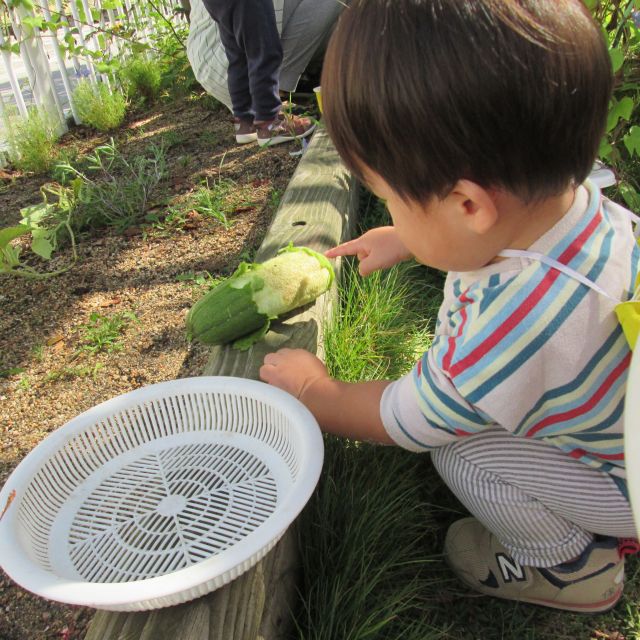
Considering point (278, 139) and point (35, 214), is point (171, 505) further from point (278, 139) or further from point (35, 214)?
point (278, 139)

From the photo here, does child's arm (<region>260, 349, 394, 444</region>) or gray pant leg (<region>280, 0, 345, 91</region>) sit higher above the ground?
gray pant leg (<region>280, 0, 345, 91</region>)

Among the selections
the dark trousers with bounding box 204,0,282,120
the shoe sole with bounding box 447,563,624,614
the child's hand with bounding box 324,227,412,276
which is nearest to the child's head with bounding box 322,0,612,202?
the child's hand with bounding box 324,227,412,276

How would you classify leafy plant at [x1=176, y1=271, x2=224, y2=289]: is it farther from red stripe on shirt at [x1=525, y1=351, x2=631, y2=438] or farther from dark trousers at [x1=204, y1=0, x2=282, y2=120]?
red stripe on shirt at [x1=525, y1=351, x2=631, y2=438]

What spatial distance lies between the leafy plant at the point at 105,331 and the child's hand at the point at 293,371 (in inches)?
39.1

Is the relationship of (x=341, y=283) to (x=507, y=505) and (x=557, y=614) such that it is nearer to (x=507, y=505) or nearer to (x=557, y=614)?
(x=507, y=505)

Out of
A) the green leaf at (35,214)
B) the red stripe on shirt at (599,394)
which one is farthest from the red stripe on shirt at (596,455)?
the green leaf at (35,214)

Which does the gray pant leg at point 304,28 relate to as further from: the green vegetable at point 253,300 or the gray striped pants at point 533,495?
the gray striped pants at point 533,495

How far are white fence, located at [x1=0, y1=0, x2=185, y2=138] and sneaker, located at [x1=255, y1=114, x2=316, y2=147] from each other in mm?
1635

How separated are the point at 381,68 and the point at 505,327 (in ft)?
1.63

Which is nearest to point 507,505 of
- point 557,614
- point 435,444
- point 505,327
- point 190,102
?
point 435,444

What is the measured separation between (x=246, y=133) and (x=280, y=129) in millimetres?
247

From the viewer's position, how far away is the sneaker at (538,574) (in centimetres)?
157

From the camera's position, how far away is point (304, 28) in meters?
4.71

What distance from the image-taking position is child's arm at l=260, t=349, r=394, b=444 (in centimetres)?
153
